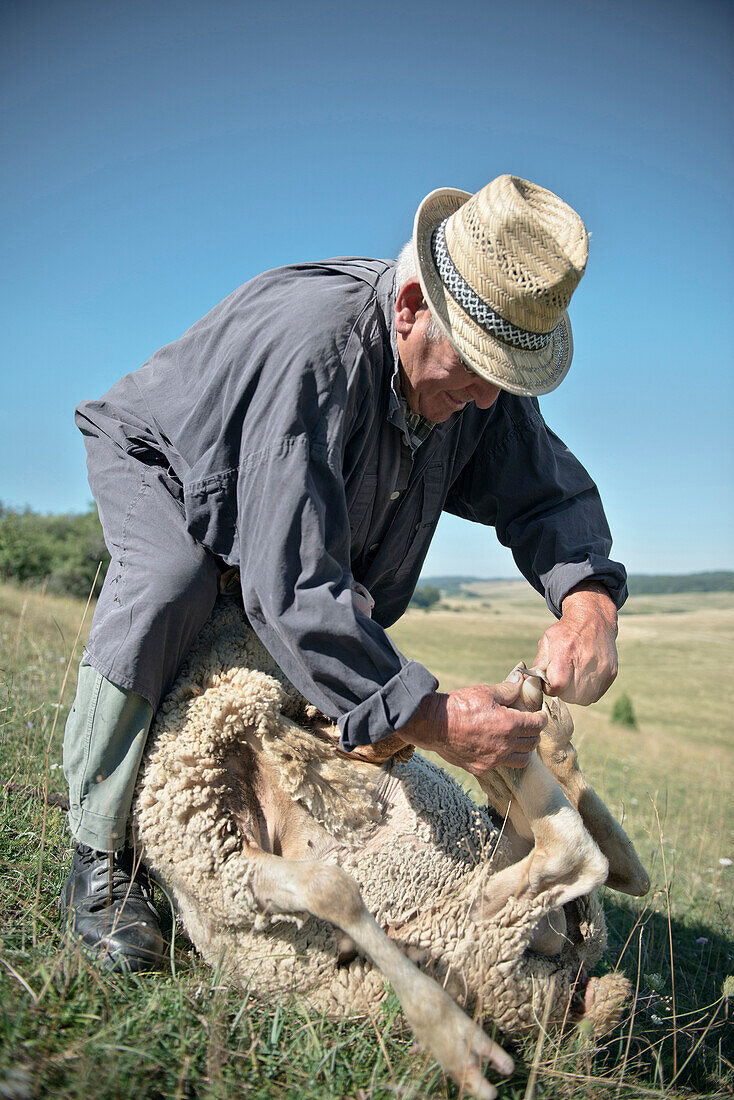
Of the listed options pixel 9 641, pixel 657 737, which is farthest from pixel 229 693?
pixel 657 737

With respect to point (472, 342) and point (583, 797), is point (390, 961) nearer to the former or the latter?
point (583, 797)

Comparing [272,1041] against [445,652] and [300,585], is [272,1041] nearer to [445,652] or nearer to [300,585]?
[300,585]

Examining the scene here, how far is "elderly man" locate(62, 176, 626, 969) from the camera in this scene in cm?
199

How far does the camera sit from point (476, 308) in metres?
2.16

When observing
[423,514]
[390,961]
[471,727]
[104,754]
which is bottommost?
[390,961]

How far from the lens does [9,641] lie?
20.0 ft

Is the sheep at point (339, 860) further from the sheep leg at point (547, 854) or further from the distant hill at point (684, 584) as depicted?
the distant hill at point (684, 584)

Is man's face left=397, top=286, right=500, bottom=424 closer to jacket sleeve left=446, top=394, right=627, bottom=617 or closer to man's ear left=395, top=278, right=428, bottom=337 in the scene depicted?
man's ear left=395, top=278, right=428, bottom=337

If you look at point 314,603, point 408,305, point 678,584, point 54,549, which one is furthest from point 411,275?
point 678,584

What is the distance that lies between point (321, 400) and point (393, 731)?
38.2 inches

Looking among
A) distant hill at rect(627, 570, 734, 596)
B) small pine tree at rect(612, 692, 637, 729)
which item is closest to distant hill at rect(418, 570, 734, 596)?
distant hill at rect(627, 570, 734, 596)

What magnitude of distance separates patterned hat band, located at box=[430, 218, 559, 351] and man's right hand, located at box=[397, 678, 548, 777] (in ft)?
3.53

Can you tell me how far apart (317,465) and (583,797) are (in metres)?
1.58

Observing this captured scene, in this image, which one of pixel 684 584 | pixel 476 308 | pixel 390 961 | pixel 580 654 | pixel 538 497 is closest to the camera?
pixel 390 961
